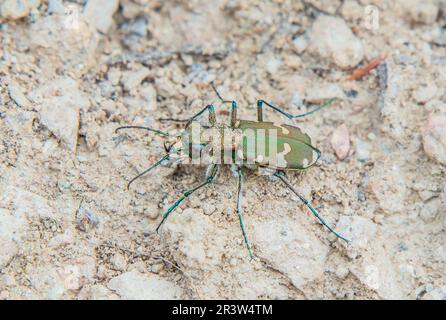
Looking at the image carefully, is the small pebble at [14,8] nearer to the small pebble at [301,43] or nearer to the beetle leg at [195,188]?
the beetle leg at [195,188]

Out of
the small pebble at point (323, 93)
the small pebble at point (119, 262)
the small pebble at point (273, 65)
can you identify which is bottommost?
the small pebble at point (119, 262)

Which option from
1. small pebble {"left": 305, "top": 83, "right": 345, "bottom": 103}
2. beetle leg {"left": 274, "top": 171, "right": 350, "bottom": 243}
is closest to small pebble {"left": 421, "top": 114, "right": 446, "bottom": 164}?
small pebble {"left": 305, "top": 83, "right": 345, "bottom": 103}

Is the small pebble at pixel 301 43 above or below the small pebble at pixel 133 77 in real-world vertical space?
above

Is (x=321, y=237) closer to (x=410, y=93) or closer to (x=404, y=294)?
(x=404, y=294)

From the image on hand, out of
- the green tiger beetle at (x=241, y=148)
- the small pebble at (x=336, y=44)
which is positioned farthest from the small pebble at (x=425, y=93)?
the green tiger beetle at (x=241, y=148)

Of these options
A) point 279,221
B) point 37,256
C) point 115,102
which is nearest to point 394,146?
point 279,221

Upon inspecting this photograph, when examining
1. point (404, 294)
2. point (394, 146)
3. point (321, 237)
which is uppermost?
point (394, 146)

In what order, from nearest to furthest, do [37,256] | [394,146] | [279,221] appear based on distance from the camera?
1. [37,256]
2. [279,221]
3. [394,146]

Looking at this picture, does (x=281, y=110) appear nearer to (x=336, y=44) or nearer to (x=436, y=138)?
(x=336, y=44)
